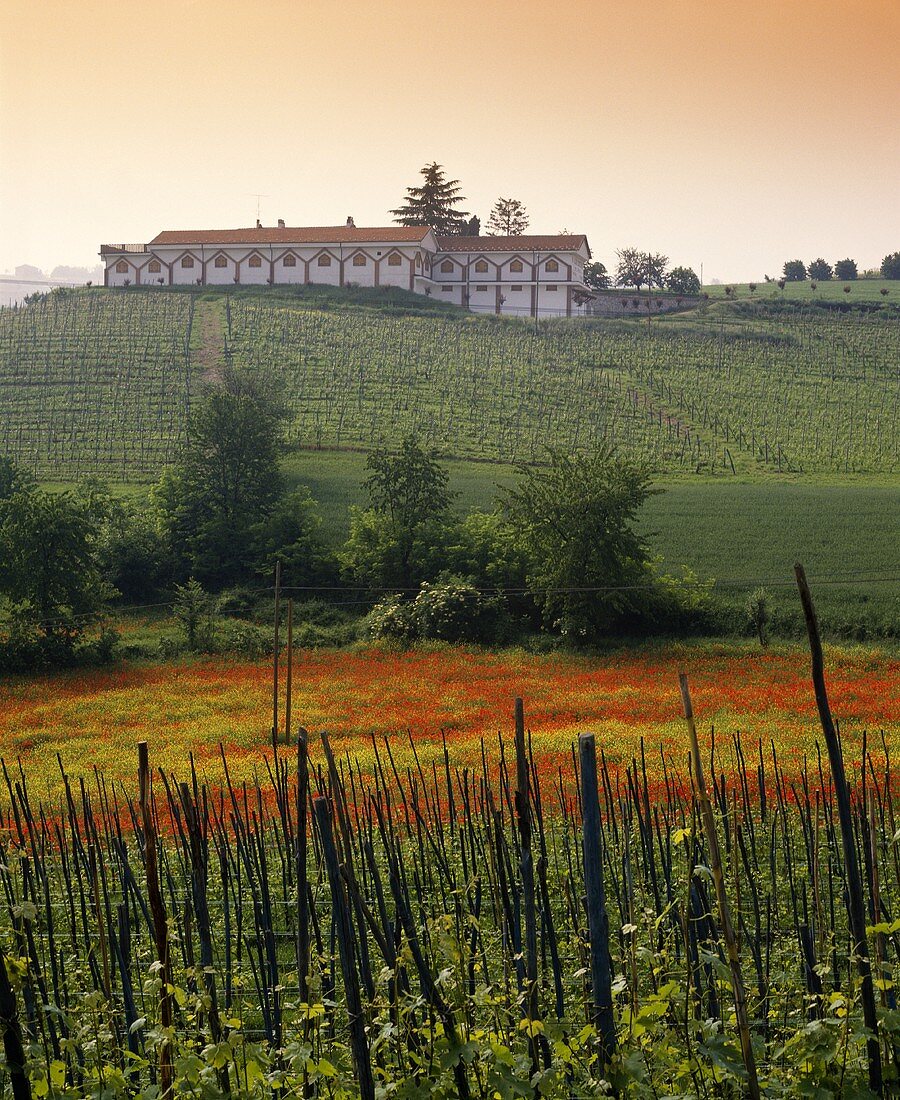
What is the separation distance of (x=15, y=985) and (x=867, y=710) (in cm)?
2256

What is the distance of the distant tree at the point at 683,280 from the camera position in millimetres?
121000

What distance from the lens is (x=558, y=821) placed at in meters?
16.1

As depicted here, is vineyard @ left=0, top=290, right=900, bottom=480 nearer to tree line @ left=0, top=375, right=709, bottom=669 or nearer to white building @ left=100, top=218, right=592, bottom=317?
white building @ left=100, top=218, right=592, bottom=317

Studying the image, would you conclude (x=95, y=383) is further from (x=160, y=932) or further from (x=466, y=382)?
(x=160, y=932)

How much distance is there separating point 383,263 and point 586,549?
69843 millimetres

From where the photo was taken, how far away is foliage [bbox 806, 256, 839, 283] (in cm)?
14000

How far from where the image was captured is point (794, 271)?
143875 millimetres

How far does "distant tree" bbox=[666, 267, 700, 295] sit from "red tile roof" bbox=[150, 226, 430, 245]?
32.3m

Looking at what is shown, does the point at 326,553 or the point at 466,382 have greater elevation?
the point at 466,382

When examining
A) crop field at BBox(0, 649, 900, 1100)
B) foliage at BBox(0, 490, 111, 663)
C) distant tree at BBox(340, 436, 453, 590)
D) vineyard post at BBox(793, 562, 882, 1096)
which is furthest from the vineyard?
vineyard post at BBox(793, 562, 882, 1096)

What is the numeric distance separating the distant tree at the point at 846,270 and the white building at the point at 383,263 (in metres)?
48.9

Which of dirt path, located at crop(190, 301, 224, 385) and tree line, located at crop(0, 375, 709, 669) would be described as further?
dirt path, located at crop(190, 301, 224, 385)

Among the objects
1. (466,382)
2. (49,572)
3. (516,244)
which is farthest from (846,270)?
(49,572)

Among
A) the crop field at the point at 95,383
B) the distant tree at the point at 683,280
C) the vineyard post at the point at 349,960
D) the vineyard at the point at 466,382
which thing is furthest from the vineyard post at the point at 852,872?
the distant tree at the point at 683,280
